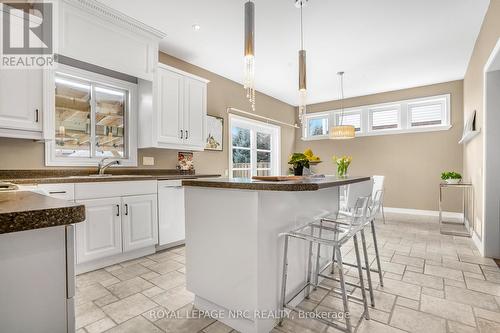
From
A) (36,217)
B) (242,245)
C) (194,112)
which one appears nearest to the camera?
(36,217)

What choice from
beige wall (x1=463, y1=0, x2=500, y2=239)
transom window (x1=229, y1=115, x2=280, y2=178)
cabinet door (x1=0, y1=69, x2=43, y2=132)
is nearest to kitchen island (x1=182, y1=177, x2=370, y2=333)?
cabinet door (x1=0, y1=69, x2=43, y2=132)

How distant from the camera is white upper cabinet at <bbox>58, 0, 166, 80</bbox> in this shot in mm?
2453

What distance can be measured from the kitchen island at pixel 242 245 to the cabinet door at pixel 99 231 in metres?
1.20

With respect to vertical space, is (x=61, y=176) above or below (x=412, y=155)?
below

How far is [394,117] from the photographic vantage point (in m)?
5.79

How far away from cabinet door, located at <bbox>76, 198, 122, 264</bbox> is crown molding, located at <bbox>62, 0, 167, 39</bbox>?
1.92 m

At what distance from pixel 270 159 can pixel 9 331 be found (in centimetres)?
595

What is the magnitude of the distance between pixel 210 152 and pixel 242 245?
3053mm

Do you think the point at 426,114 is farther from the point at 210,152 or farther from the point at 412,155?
the point at 210,152

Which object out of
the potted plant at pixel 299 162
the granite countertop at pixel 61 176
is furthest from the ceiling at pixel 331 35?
the granite countertop at pixel 61 176

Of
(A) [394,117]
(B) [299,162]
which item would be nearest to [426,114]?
(A) [394,117]

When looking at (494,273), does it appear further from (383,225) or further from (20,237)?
(20,237)

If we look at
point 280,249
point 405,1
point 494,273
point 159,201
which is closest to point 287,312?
point 280,249

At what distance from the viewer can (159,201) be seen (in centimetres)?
306
